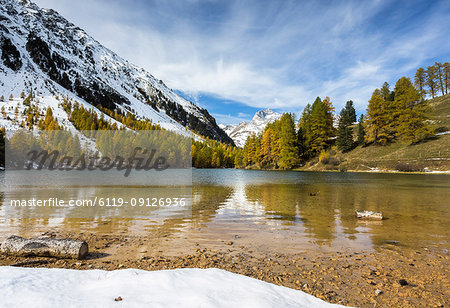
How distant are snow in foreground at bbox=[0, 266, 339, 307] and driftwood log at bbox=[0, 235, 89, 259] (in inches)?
91.8

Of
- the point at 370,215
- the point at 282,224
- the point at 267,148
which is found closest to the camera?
the point at 282,224

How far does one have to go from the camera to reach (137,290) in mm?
3748

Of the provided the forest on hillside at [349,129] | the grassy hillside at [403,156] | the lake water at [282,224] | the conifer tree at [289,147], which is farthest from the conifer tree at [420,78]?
the lake water at [282,224]

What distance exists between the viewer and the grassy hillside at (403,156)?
46156 mm

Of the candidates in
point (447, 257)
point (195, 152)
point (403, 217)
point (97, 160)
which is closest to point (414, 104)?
point (403, 217)

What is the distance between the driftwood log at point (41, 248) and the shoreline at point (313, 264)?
165 millimetres

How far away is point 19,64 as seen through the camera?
19525 cm

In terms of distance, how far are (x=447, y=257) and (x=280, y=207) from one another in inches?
350

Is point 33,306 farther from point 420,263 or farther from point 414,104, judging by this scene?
point 414,104

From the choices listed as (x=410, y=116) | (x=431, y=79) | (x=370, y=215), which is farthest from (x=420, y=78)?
(x=370, y=215)

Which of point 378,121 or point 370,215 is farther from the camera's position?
point 378,121

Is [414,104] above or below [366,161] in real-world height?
above

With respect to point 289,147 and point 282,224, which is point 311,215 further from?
point 289,147

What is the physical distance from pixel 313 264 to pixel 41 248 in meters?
7.98
